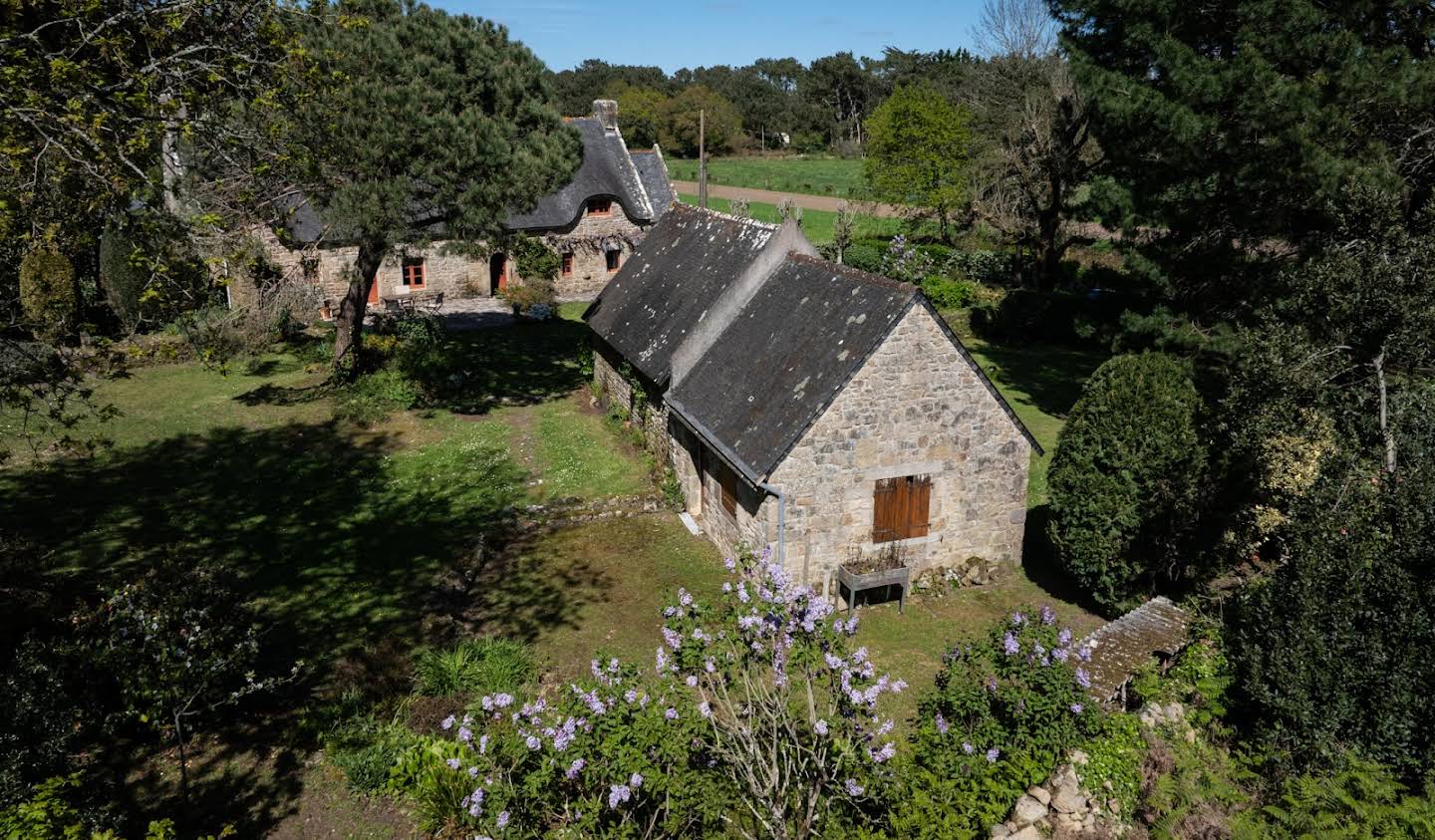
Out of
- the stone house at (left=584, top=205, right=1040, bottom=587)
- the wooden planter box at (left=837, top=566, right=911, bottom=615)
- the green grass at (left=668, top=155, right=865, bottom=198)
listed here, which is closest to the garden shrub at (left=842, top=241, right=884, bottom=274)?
the stone house at (left=584, top=205, right=1040, bottom=587)

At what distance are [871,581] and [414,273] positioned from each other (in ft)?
88.7

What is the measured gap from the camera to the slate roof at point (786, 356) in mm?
13609

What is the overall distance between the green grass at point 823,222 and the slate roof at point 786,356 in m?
29.0

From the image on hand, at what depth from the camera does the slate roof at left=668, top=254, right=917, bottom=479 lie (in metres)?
13.6

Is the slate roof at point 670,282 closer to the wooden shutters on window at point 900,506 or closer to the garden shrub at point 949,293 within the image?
the wooden shutters on window at point 900,506

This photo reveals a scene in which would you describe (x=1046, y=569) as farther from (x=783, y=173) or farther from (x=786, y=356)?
(x=783, y=173)

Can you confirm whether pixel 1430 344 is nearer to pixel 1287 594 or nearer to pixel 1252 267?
pixel 1287 594

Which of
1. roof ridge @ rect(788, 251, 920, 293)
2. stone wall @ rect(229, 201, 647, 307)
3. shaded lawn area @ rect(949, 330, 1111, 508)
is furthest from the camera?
stone wall @ rect(229, 201, 647, 307)

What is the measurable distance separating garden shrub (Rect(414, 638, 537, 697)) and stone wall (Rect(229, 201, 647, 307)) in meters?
23.3

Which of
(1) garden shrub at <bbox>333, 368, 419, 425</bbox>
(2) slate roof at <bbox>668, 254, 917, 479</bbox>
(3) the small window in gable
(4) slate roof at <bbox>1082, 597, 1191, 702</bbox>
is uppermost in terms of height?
(3) the small window in gable

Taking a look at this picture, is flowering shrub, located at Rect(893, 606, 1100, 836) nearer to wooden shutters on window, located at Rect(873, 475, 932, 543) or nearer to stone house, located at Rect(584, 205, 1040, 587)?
stone house, located at Rect(584, 205, 1040, 587)

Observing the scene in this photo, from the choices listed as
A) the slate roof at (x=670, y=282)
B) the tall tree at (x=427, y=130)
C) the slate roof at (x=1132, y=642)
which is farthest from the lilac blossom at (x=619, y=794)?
the tall tree at (x=427, y=130)

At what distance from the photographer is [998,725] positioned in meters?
9.17

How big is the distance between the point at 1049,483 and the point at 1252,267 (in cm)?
908
